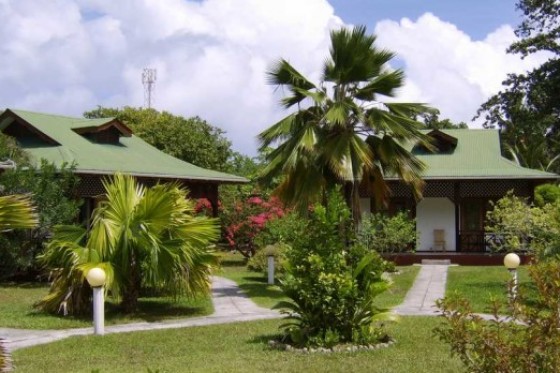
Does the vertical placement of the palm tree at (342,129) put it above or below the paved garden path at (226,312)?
above

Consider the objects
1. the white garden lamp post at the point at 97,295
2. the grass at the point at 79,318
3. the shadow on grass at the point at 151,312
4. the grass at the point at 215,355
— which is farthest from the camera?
the shadow on grass at the point at 151,312

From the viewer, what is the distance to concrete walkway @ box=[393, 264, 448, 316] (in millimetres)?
15211

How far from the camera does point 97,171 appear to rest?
71.8 ft

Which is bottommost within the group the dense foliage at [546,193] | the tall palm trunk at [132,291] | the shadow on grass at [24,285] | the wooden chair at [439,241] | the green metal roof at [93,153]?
the shadow on grass at [24,285]

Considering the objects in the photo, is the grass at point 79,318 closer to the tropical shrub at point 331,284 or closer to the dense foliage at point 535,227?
the tropical shrub at point 331,284

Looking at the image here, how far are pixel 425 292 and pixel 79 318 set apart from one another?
342 inches

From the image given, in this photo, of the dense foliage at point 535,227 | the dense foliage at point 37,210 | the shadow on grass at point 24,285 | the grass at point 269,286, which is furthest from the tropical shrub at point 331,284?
the shadow on grass at point 24,285

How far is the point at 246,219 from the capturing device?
26812mm

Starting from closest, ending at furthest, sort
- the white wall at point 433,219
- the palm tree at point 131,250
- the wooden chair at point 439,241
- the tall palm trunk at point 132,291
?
1. the palm tree at point 131,250
2. the tall palm trunk at point 132,291
3. the wooden chair at point 439,241
4. the white wall at point 433,219

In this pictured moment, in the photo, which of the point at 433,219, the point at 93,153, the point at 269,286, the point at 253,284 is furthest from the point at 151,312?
the point at 433,219

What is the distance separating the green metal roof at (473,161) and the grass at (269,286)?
435cm

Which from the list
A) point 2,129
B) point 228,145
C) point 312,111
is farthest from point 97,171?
point 228,145

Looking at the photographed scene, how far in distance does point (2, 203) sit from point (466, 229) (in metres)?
26.0

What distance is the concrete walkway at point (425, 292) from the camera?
599 inches
